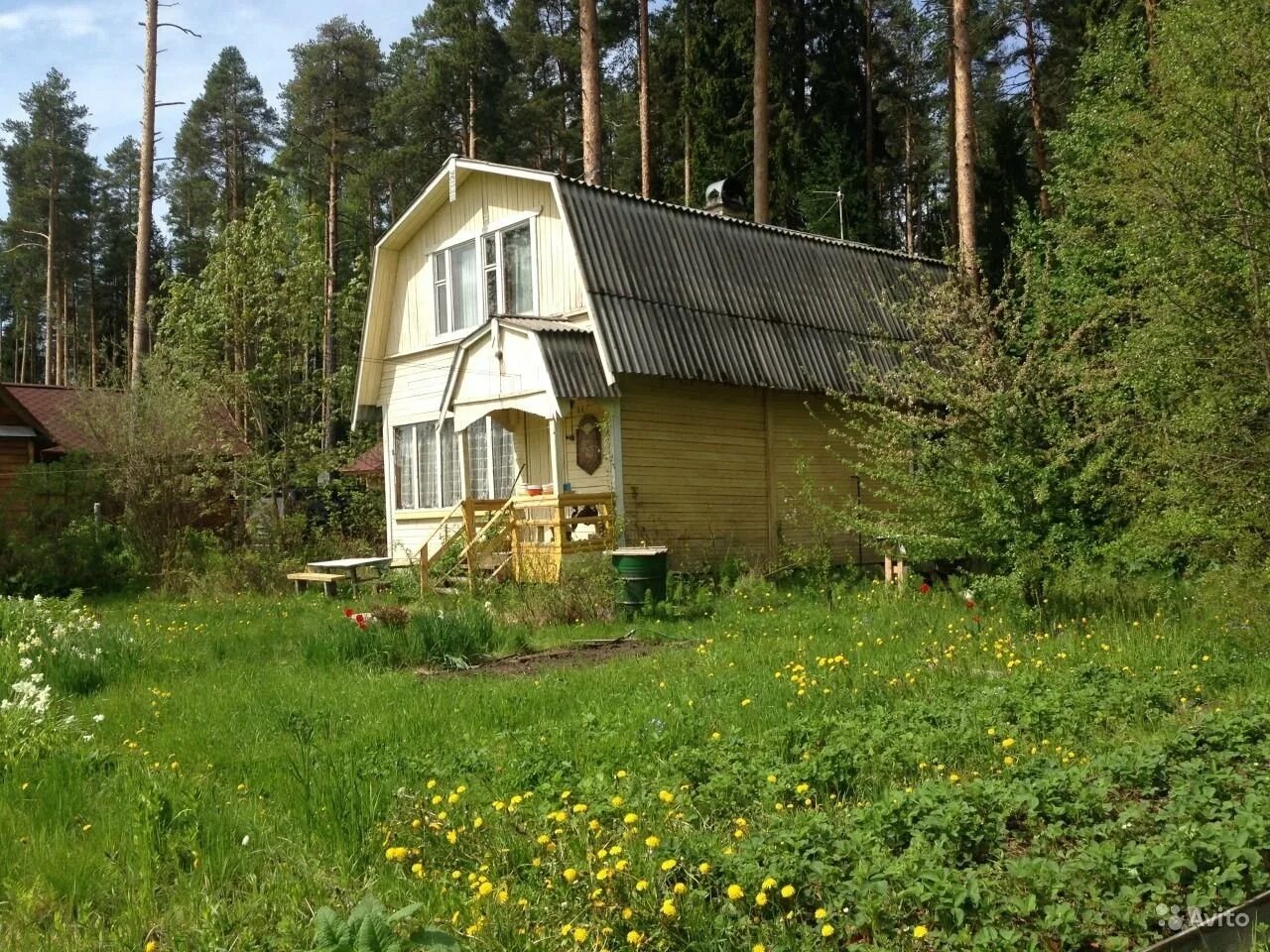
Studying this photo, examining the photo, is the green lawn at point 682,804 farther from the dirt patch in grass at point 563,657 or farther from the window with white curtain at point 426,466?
the window with white curtain at point 426,466

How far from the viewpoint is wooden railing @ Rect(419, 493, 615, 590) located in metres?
13.7

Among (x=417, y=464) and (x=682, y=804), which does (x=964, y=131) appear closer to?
(x=417, y=464)

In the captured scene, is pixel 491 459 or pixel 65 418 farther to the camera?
pixel 65 418

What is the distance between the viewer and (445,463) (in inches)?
721

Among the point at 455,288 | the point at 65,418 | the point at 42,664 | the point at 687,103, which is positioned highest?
the point at 687,103

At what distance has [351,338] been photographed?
39.5 m

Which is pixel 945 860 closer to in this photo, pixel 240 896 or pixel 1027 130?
pixel 240 896

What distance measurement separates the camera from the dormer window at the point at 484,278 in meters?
17.0

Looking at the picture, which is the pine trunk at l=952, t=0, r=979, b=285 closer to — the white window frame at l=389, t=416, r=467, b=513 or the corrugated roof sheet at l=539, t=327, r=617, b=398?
the corrugated roof sheet at l=539, t=327, r=617, b=398

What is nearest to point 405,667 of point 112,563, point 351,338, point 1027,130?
point 112,563

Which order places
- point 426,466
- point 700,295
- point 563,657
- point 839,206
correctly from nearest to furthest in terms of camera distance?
point 563,657
point 700,295
point 426,466
point 839,206

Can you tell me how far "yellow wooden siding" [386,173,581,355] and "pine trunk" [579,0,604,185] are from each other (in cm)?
260

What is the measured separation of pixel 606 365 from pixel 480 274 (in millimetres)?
4792

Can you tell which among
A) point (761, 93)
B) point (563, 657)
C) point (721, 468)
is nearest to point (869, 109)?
point (761, 93)
